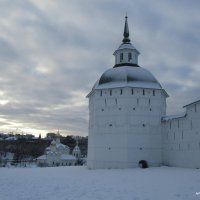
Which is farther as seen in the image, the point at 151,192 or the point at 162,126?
the point at 162,126

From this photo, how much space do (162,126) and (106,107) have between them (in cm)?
554

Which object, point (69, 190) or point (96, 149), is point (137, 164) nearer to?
point (96, 149)

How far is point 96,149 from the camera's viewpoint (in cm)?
2992

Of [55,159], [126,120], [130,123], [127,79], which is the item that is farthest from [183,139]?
[55,159]

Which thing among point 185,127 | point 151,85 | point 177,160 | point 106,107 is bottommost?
point 177,160

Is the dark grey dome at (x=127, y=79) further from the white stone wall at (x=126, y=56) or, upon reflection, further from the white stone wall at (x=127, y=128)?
the white stone wall at (x=126, y=56)

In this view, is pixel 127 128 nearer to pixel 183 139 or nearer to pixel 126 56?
pixel 183 139

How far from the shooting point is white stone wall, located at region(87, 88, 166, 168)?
94.0 feet

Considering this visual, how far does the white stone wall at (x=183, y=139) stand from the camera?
23.7m

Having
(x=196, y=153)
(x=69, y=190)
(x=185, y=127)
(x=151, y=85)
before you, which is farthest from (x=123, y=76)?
(x=69, y=190)

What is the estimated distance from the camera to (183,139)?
2548 centimetres

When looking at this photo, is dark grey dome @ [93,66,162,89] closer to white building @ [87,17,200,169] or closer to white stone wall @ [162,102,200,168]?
white building @ [87,17,200,169]

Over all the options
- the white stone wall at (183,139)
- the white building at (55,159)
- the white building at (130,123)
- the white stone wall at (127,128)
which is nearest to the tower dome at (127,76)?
the white building at (130,123)

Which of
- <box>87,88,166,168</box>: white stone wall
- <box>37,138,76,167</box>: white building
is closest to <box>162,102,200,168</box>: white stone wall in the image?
<box>87,88,166,168</box>: white stone wall
